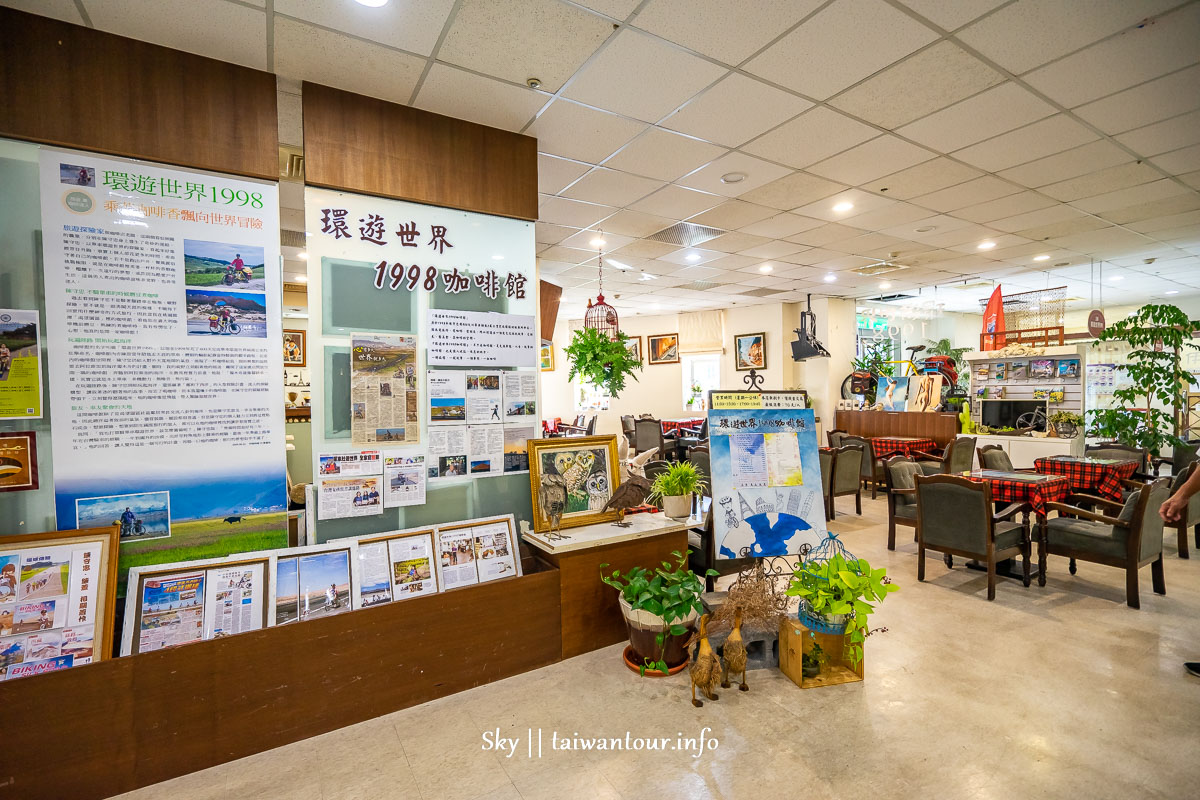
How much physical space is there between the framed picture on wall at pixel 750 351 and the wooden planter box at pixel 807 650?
25.1 feet

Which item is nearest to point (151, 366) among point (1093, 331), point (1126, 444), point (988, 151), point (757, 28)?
point (757, 28)

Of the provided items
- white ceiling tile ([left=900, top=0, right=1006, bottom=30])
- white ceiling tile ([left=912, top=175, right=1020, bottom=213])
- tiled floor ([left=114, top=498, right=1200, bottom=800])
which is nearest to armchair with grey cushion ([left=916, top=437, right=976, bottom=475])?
white ceiling tile ([left=912, top=175, right=1020, bottom=213])

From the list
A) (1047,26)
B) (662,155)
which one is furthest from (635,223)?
(1047,26)

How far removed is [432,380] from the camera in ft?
9.57

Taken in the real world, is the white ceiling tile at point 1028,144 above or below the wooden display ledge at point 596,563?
above

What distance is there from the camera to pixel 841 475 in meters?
6.04

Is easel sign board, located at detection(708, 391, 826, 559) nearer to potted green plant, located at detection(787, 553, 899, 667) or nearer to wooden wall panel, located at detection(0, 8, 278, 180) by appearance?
potted green plant, located at detection(787, 553, 899, 667)

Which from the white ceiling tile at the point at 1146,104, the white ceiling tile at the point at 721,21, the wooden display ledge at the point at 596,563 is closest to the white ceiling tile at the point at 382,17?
the white ceiling tile at the point at 721,21

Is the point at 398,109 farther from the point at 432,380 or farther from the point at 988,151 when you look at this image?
the point at 988,151

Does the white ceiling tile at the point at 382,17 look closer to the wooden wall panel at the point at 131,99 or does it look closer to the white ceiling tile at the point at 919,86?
the wooden wall panel at the point at 131,99

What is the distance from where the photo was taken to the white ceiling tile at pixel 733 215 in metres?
4.64

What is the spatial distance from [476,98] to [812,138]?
2.05 meters

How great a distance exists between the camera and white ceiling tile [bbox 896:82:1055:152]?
2900 mm

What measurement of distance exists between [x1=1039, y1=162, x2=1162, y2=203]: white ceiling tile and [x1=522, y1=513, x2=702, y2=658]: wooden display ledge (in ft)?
13.4
